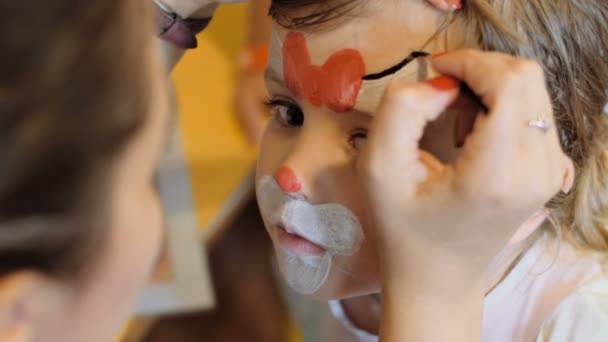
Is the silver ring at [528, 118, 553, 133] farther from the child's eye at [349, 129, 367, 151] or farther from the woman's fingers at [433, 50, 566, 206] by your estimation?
the child's eye at [349, 129, 367, 151]

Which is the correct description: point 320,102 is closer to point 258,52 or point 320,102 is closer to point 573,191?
point 573,191

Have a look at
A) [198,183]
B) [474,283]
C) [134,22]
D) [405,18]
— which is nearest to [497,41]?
[405,18]

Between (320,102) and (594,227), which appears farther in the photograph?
(594,227)

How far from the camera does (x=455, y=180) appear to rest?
0.54 meters

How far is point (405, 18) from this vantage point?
626 millimetres

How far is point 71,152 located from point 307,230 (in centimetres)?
32

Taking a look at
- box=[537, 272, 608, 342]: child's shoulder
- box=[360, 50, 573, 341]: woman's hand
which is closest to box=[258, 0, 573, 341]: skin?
box=[360, 50, 573, 341]: woman's hand

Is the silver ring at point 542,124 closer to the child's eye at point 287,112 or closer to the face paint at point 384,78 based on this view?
the face paint at point 384,78

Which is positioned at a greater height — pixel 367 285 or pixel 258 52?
pixel 367 285

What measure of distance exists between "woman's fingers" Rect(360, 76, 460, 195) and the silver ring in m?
0.06

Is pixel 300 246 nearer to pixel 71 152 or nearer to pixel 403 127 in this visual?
pixel 403 127

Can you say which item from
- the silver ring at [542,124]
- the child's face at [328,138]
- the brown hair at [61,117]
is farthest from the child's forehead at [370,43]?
the brown hair at [61,117]

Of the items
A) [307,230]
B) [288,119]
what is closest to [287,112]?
[288,119]

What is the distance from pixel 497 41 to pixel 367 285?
9.7 inches
